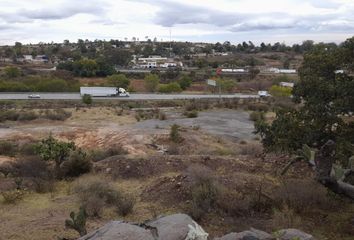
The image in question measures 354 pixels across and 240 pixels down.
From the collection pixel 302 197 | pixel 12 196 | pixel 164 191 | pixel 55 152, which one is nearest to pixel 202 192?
pixel 164 191

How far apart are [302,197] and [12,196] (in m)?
8.62

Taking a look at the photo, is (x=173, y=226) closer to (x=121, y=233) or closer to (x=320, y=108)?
(x=121, y=233)

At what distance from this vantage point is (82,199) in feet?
44.1

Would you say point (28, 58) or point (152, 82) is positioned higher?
point (28, 58)

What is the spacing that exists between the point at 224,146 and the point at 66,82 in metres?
63.2

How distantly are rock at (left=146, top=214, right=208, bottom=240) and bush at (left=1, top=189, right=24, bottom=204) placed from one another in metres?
7.57

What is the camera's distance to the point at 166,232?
730 cm

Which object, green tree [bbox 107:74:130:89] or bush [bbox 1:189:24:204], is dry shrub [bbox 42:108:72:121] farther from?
green tree [bbox 107:74:130:89]

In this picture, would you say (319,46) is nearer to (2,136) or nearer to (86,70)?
(2,136)

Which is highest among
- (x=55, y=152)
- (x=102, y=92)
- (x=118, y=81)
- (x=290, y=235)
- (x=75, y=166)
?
(x=290, y=235)

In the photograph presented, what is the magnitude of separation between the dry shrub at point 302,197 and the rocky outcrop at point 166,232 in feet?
15.7

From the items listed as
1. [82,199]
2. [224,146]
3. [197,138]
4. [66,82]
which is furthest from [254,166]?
[66,82]

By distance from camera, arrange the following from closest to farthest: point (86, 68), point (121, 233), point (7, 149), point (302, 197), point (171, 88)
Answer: point (121, 233), point (302, 197), point (7, 149), point (171, 88), point (86, 68)

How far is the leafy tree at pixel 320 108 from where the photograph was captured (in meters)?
12.8
